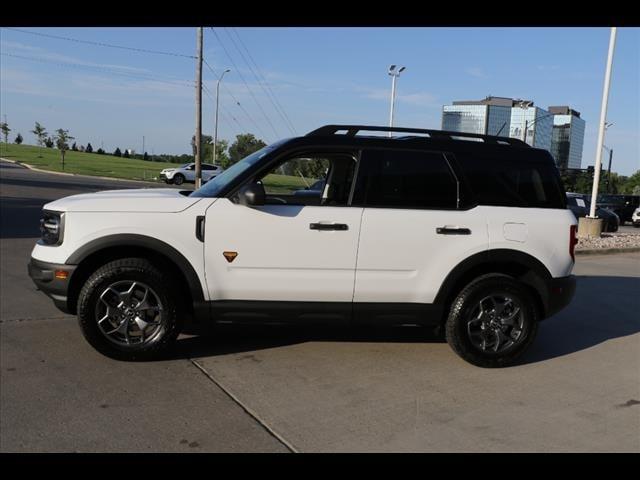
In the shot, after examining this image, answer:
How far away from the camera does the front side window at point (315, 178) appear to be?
464 centimetres

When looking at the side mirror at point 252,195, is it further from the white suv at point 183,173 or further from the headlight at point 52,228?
the white suv at point 183,173

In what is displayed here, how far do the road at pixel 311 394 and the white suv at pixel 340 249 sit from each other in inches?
14.1

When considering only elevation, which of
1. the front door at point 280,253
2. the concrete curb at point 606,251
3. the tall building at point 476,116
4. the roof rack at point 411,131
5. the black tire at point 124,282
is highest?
the tall building at point 476,116

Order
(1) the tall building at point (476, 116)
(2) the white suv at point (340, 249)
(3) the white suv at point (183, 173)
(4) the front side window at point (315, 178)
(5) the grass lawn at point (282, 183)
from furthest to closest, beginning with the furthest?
(3) the white suv at point (183, 173) → (1) the tall building at point (476, 116) → (5) the grass lawn at point (282, 183) → (4) the front side window at point (315, 178) → (2) the white suv at point (340, 249)

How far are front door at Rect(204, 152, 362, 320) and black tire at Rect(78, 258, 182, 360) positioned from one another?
0.36 m

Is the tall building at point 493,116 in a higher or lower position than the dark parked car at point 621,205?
higher

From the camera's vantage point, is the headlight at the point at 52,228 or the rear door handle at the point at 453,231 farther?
the rear door handle at the point at 453,231

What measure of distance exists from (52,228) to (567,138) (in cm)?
6951

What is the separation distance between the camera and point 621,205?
3170 centimetres

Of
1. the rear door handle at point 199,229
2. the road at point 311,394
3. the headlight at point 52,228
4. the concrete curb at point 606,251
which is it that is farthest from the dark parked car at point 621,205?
the headlight at point 52,228

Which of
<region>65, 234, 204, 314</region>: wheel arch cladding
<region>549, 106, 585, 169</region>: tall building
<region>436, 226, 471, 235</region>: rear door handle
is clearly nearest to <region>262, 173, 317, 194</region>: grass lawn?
<region>65, 234, 204, 314</region>: wheel arch cladding

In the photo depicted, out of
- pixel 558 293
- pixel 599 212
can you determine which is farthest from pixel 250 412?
pixel 599 212

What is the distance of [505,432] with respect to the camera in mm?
3469
